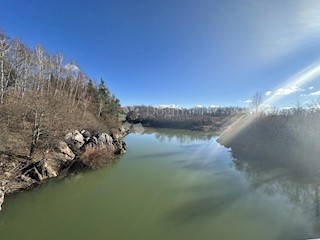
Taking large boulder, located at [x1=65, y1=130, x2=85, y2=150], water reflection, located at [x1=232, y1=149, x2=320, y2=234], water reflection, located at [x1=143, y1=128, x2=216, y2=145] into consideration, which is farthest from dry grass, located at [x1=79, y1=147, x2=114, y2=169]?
water reflection, located at [x1=143, y1=128, x2=216, y2=145]

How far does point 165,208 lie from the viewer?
917 cm

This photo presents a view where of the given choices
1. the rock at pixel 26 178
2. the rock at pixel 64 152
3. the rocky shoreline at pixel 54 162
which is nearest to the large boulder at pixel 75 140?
the rocky shoreline at pixel 54 162

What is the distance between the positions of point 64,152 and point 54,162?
1.48 m

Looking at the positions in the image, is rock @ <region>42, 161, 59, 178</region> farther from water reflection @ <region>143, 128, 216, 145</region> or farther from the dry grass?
water reflection @ <region>143, 128, 216, 145</region>

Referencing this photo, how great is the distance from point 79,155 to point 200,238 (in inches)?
470

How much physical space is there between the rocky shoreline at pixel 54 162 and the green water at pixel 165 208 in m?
0.80

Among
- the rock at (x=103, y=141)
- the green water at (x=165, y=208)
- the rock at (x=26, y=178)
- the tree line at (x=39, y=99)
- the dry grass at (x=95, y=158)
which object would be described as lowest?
the green water at (x=165, y=208)

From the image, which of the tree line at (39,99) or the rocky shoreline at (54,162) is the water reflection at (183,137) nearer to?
the tree line at (39,99)

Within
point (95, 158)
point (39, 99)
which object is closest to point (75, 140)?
point (95, 158)

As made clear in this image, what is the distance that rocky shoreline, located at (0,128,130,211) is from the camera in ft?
35.4

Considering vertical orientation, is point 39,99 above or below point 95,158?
above

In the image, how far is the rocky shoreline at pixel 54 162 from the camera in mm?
10805

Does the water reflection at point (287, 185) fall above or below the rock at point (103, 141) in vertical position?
below

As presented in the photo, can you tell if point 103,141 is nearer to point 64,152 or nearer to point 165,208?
point 64,152
